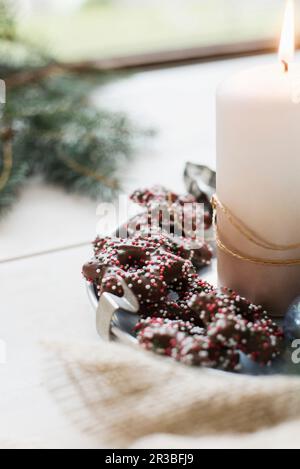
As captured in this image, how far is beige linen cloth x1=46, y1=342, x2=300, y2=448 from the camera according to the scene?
0.41 metres

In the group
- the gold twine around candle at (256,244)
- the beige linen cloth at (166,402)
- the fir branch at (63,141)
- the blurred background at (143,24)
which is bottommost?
the beige linen cloth at (166,402)

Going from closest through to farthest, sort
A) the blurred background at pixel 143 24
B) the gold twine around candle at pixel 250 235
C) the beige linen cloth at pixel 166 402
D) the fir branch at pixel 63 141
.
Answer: the beige linen cloth at pixel 166 402, the gold twine around candle at pixel 250 235, the fir branch at pixel 63 141, the blurred background at pixel 143 24

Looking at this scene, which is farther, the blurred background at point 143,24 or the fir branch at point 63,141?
the blurred background at point 143,24

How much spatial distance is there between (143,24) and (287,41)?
128 cm

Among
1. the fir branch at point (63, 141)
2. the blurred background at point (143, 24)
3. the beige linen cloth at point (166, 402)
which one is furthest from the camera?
the blurred background at point (143, 24)

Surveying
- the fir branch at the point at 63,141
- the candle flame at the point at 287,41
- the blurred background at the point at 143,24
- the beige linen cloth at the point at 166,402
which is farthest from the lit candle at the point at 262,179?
the blurred background at the point at 143,24

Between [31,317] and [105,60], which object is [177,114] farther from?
[31,317]

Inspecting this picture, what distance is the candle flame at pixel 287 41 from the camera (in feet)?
1.64

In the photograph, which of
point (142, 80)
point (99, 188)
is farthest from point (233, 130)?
point (142, 80)

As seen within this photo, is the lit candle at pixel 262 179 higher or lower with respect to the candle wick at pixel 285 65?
lower

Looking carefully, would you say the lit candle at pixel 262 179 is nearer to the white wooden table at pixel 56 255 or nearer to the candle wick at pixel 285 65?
the candle wick at pixel 285 65

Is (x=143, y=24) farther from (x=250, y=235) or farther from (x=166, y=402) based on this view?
(x=166, y=402)

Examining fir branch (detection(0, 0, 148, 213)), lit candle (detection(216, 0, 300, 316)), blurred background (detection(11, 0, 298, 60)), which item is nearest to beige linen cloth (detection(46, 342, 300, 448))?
lit candle (detection(216, 0, 300, 316))

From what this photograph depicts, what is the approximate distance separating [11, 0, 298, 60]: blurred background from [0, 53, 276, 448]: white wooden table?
269mm
